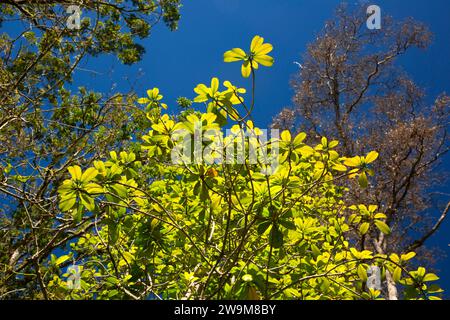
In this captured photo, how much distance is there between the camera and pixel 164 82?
62906 mm

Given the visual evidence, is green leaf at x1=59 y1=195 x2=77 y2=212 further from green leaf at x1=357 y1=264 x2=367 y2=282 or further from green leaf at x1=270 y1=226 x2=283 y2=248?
green leaf at x1=357 y1=264 x2=367 y2=282

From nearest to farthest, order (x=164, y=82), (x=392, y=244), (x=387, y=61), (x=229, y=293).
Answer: (x=229, y=293)
(x=392, y=244)
(x=387, y=61)
(x=164, y=82)

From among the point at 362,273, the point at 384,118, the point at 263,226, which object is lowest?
the point at 362,273

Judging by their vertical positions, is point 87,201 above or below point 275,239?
above

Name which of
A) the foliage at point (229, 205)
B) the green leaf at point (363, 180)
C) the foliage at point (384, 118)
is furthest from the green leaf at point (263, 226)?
the foliage at point (384, 118)

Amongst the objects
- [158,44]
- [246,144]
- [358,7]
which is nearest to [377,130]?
[358,7]

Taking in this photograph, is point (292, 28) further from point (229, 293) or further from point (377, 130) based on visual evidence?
point (229, 293)

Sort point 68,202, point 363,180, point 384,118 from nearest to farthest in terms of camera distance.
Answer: point 68,202 → point 363,180 → point 384,118

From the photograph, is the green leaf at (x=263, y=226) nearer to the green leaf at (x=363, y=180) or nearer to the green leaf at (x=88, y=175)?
the green leaf at (x=363, y=180)

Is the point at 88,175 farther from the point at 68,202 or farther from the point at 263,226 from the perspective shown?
the point at 263,226

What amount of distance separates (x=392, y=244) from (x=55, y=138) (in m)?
8.66

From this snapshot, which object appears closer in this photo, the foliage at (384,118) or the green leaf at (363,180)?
the green leaf at (363,180)

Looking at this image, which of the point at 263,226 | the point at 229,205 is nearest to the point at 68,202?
the point at 229,205
